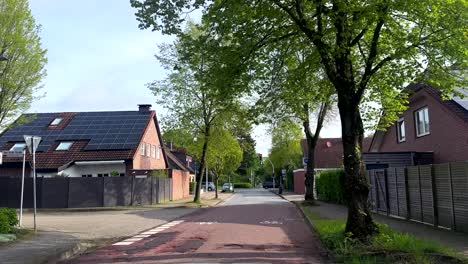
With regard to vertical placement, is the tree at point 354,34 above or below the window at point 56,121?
below

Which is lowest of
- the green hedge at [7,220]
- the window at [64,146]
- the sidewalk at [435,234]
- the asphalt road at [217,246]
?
the asphalt road at [217,246]

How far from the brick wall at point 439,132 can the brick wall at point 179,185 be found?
22343 millimetres

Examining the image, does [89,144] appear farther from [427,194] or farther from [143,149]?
[427,194]

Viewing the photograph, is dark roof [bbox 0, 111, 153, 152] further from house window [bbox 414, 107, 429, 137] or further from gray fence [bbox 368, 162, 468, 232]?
gray fence [bbox 368, 162, 468, 232]

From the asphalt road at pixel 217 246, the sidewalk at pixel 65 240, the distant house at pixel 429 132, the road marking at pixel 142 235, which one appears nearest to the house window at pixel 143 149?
the sidewalk at pixel 65 240

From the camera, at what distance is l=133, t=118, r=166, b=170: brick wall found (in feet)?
133

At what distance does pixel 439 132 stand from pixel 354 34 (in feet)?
45.9

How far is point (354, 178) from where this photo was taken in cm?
1252

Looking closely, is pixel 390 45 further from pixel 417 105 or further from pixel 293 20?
pixel 417 105

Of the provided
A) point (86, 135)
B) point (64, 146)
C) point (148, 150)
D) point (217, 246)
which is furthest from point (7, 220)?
point (148, 150)

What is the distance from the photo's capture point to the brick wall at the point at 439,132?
22938 millimetres

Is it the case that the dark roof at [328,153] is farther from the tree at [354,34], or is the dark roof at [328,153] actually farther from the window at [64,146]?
the tree at [354,34]

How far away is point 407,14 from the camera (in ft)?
39.8

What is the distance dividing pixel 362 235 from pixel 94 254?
6.50 metres
